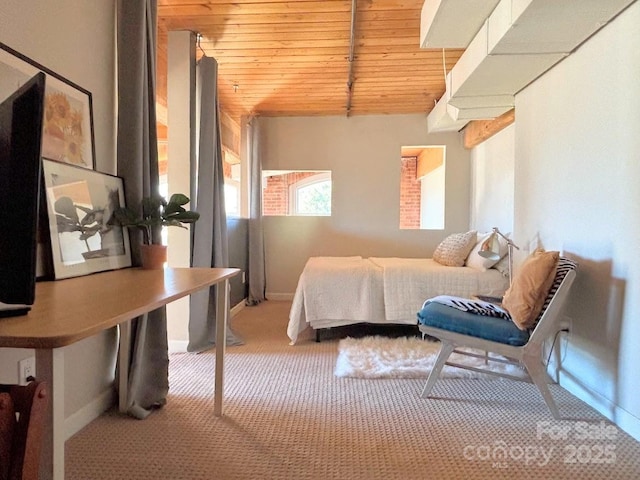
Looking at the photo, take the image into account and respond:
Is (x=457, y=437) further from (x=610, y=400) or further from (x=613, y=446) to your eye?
(x=610, y=400)

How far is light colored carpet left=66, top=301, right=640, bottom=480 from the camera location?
1.54m

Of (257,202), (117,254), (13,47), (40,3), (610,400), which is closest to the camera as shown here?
(13,47)

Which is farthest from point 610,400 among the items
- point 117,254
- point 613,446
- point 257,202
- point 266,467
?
point 257,202

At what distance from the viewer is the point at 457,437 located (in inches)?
69.9

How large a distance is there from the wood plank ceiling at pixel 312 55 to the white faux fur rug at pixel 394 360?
2.43m

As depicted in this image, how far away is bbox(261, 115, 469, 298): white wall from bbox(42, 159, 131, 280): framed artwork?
129 inches

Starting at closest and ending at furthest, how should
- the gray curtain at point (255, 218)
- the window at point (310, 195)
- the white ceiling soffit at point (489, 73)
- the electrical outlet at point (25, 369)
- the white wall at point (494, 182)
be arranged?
the electrical outlet at point (25, 369) → the white ceiling soffit at point (489, 73) → the white wall at point (494, 182) → the gray curtain at point (255, 218) → the window at point (310, 195)

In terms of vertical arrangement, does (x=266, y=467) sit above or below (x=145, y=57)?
below

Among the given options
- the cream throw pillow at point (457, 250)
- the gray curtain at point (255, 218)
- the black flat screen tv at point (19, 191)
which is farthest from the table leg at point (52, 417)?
the gray curtain at point (255, 218)

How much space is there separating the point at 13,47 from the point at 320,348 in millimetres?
2534

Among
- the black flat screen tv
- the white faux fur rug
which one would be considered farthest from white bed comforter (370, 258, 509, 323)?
the black flat screen tv

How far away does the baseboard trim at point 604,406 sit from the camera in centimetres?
177

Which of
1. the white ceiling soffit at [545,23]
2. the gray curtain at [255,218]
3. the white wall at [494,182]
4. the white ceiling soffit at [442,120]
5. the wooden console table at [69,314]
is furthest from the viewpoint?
the gray curtain at [255,218]

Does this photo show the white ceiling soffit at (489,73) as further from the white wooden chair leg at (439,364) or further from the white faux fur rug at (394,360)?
the white faux fur rug at (394,360)
